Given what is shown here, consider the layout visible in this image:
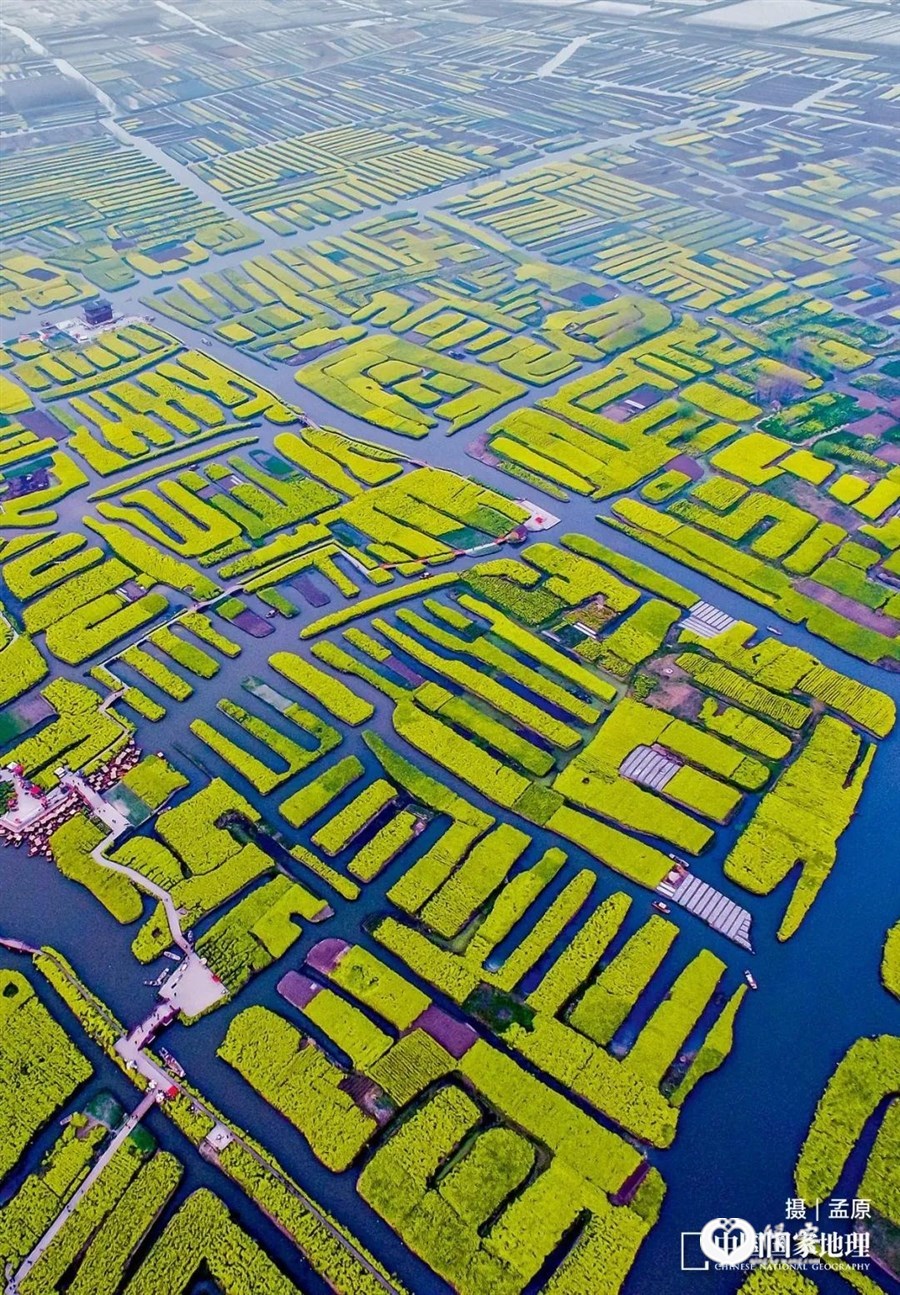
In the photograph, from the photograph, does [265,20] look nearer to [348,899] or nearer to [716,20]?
[716,20]

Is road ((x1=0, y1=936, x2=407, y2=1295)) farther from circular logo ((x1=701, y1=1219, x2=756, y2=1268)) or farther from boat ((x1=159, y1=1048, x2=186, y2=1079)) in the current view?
circular logo ((x1=701, y1=1219, x2=756, y2=1268))

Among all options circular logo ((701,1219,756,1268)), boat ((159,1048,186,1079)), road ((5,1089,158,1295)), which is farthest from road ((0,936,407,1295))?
circular logo ((701,1219,756,1268))

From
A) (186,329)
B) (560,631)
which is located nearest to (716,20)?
(186,329)

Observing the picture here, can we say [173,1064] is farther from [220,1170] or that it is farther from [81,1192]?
[81,1192]

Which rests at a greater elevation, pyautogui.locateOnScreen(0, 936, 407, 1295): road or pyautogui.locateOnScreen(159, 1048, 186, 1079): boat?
pyautogui.locateOnScreen(159, 1048, 186, 1079): boat

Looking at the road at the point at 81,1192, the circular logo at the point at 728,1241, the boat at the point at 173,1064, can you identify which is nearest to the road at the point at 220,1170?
the road at the point at 81,1192

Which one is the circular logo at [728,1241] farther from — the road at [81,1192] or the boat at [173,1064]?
the road at [81,1192]

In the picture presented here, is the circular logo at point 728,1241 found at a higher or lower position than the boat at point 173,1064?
lower
